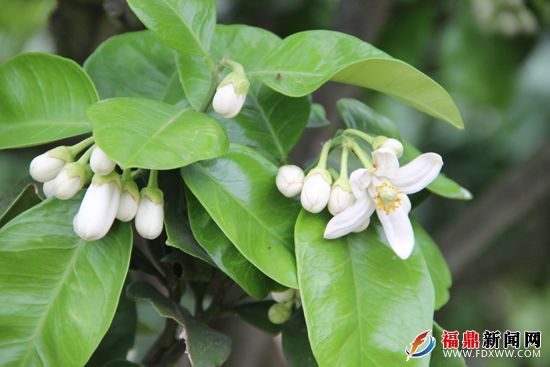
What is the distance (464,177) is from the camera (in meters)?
2.13

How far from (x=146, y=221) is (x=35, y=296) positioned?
0.10 meters

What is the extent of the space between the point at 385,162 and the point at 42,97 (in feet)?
0.98

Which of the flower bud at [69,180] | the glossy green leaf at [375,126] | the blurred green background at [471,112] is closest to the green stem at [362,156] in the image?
the glossy green leaf at [375,126]

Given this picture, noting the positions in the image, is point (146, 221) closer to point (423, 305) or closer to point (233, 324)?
point (423, 305)

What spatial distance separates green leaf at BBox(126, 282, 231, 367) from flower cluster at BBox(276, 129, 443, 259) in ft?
0.46

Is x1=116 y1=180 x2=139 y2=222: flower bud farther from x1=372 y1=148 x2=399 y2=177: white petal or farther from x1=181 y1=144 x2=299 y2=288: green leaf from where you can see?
x1=372 y1=148 x2=399 y2=177: white petal

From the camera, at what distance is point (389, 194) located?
579 millimetres

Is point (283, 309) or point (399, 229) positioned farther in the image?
point (283, 309)

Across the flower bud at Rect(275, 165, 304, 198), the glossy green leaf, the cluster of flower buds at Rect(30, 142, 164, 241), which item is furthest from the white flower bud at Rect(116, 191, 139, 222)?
the glossy green leaf

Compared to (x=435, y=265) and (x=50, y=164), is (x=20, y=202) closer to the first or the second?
(x=50, y=164)

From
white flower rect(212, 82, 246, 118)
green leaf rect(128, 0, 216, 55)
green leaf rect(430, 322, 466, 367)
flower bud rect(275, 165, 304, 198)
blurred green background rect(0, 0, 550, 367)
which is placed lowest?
blurred green background rect(0, 0, 550, 367)

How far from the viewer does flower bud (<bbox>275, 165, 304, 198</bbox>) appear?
60cm

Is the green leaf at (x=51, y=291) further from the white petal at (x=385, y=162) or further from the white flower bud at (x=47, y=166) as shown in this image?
the white petal at (x=385, y=162)

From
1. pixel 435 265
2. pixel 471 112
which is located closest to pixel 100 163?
pixel 435 265
